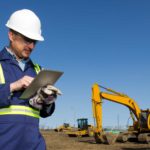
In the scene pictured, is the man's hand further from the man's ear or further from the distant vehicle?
the distant vehicle

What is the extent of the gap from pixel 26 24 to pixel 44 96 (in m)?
0.53

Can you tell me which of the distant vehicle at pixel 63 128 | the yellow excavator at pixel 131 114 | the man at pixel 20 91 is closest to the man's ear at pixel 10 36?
the man at pixel 20 91

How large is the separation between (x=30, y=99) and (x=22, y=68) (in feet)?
0.80

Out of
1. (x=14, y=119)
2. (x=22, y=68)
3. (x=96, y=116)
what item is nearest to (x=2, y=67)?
(x=22, y=68)

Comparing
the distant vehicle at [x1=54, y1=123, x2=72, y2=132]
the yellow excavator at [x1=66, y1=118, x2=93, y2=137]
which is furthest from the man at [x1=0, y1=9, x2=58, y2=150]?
the distant vehicle at [x1=54, y1=123, x2=72, y2=132]

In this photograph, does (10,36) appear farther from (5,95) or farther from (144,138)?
(144,138)

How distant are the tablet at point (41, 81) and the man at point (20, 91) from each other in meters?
0.04

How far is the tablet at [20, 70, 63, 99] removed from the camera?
2.94 m

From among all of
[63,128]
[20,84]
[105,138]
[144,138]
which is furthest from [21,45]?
[63,128]

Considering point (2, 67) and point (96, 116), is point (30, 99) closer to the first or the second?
point (2, 67)

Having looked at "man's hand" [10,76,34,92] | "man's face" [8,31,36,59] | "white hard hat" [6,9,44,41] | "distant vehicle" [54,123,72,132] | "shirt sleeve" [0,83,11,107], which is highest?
"distant vehicle" [54,123,72,132]

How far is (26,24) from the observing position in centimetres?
319

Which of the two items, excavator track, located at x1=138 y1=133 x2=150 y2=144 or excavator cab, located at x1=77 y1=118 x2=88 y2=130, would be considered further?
excavator cab, located at x1=77 y1=118 x2=88 y2=130

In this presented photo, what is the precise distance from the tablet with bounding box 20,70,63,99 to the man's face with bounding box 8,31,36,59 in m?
0.25
